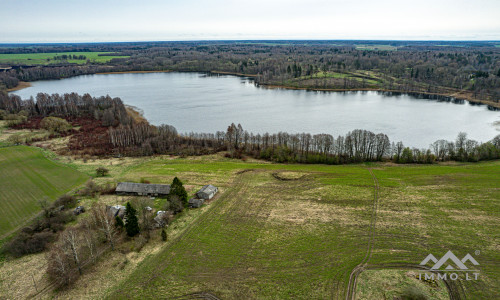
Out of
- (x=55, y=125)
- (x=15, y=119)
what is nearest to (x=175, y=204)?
(x=55, y=125)

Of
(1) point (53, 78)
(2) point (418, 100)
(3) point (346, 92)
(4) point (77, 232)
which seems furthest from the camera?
(1) point (53, 78)

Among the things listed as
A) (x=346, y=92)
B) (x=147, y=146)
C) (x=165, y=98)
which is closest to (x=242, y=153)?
(x=147, y=146)

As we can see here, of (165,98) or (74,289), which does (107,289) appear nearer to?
(74,289)

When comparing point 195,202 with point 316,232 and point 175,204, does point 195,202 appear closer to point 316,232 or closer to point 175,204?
point 175,204

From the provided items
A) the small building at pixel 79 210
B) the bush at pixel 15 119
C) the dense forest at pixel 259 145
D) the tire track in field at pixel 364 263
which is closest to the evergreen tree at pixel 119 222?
the small building at pixel 79 210

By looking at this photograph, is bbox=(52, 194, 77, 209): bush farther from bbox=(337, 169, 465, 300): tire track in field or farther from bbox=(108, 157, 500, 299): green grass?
bbox=(337, 169, 465, 300): tire track in field

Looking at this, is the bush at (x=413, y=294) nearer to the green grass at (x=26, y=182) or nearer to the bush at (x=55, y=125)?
the green grass at (x=26, y=182)
